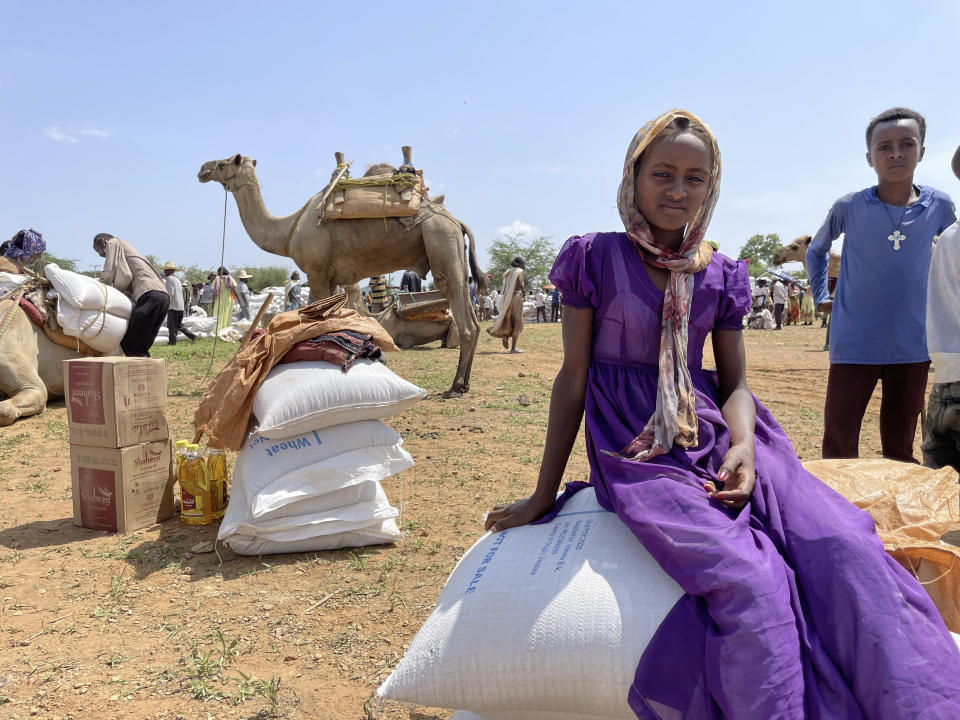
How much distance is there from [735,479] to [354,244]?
21.5 ft

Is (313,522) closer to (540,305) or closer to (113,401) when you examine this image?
(113,401)

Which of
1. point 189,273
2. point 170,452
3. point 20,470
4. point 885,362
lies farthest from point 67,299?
point 189,273

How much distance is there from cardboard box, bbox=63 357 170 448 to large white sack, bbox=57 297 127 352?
3.53 m

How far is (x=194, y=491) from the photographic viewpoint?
11.9 ft

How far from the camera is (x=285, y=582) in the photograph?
115 inches

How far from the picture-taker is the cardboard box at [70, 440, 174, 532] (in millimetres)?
3500

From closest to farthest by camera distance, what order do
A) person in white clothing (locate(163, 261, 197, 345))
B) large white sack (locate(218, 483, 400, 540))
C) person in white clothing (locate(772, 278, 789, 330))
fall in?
large white sack (locate(218, 483, 400, 540)) < person in white clothing (locate(163, 261, 197, 345)) < person in white clothing (locate(772, 278, 789, 330))

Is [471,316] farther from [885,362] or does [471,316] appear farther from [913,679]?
[913,679]

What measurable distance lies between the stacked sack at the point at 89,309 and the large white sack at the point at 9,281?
1.16 feet

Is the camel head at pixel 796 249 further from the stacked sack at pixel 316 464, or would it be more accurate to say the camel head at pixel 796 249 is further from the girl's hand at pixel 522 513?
the girl's hand at pixel 522 513

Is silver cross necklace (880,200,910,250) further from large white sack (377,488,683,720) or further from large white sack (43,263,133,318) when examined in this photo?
large white sack (43,263,133,318)

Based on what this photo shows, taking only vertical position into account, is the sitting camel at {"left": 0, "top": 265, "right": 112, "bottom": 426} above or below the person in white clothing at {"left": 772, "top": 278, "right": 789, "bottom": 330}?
below

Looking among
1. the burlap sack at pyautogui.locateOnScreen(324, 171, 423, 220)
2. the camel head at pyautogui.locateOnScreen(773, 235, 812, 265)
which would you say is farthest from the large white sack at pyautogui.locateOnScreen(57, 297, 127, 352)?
the camel head at pyautogui.locateOnScreen(773, 235, 812, 265)

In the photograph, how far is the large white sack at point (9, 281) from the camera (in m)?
6.84
